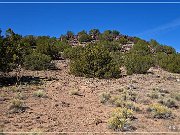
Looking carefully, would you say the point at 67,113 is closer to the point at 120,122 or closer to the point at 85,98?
the point at 120,122

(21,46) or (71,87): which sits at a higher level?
(21,46)

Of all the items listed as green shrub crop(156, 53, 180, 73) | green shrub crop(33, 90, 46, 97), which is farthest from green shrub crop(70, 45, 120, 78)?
green shrub crop(156, 53, 180, 73)

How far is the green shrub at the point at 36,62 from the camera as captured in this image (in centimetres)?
3356

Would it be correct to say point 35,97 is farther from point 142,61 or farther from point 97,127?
point 142,61

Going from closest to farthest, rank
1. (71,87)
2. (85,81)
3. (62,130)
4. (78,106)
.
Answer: (62,130) → (78,106) → (71,87) → (85,81)

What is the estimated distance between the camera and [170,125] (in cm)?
1595

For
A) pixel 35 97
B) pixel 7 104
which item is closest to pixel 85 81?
pixel 35 97

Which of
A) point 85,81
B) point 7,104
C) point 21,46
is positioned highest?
point 21,46

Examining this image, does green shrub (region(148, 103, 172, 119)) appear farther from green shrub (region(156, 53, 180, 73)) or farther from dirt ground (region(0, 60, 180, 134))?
green shrub (region(156, 53, 180, 73))

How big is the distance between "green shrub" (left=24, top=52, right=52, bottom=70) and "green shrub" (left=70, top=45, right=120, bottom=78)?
391cm

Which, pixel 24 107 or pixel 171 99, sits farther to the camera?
pixel 171 99

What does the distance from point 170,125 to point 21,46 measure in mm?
16254

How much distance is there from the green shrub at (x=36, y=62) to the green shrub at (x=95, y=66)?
3913 millimetres

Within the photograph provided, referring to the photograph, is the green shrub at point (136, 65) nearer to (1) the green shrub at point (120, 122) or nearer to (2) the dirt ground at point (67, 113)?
(2) the dirt ground at point (67, 113)
